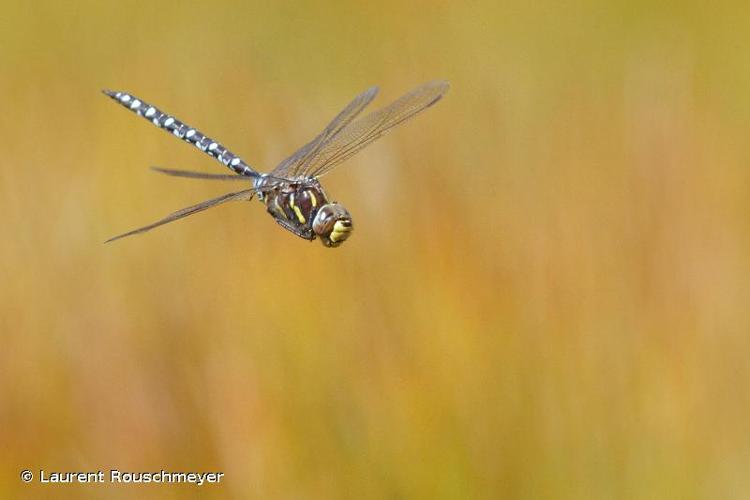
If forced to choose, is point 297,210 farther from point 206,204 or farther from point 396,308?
point 396,308

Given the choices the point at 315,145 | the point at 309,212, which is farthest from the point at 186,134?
the point at 309,212

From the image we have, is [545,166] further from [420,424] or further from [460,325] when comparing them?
[420,424]

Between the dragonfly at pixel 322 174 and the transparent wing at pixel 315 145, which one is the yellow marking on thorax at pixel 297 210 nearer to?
the dragonfly at pixel 322 174

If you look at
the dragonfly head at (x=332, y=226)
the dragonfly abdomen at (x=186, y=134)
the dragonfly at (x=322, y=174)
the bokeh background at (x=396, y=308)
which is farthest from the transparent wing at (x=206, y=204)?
the dragonfly abdomen at (x=186, y=134)

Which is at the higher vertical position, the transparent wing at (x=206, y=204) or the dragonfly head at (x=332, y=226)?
the transparent wing at (x=206, y=204)

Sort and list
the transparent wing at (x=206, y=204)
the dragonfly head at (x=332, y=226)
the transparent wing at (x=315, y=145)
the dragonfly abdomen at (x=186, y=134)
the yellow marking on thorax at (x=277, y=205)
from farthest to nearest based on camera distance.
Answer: the dragonfly abdomen at (x=186, y=134) < the transparent wing at (x=315, y=145) < the yellow marking on thorax at (x=277, y=205) < the dragonfly head at (x=332, y=226) < the transparent wing at (x=206, y=204)

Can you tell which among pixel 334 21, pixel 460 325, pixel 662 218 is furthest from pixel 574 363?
pixel 334 21
